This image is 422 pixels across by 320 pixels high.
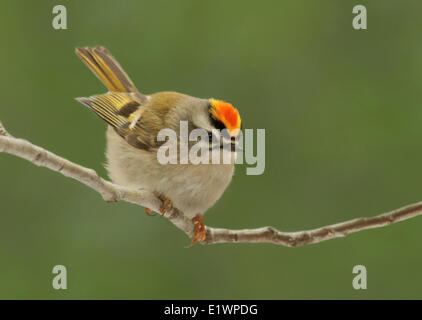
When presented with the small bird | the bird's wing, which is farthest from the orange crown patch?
the bird's wing

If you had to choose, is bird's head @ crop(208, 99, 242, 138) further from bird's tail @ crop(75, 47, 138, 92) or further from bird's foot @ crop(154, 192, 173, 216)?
bird's tail @ crop(75, 47, 138, 92)

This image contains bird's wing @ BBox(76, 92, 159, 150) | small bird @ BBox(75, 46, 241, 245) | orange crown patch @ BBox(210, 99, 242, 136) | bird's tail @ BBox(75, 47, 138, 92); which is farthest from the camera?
bird's tail @ BBox(75, 47, 138, 92)

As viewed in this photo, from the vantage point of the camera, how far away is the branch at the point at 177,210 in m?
1.43

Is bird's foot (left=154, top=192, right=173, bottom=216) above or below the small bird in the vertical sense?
below

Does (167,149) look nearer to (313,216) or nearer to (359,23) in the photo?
(313,216)

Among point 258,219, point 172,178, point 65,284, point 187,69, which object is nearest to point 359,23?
point 187,69

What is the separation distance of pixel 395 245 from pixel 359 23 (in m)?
1.12

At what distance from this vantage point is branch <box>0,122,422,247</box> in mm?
1431

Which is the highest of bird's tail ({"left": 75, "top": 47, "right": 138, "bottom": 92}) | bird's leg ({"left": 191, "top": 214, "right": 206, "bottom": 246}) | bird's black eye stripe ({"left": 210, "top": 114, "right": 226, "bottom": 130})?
bird's tail ({"left": 75, "top": 47, "right": 138, "bottom": 92})

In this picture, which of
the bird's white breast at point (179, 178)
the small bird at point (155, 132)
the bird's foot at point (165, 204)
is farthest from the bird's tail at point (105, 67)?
the bird's foot at point (165, 204)

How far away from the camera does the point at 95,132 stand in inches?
102

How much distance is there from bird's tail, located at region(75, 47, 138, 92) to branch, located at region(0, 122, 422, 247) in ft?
2.38

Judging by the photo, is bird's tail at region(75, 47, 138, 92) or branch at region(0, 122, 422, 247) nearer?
branch at region(0, 122, 422, 247)

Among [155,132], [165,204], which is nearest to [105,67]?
[155,132]
